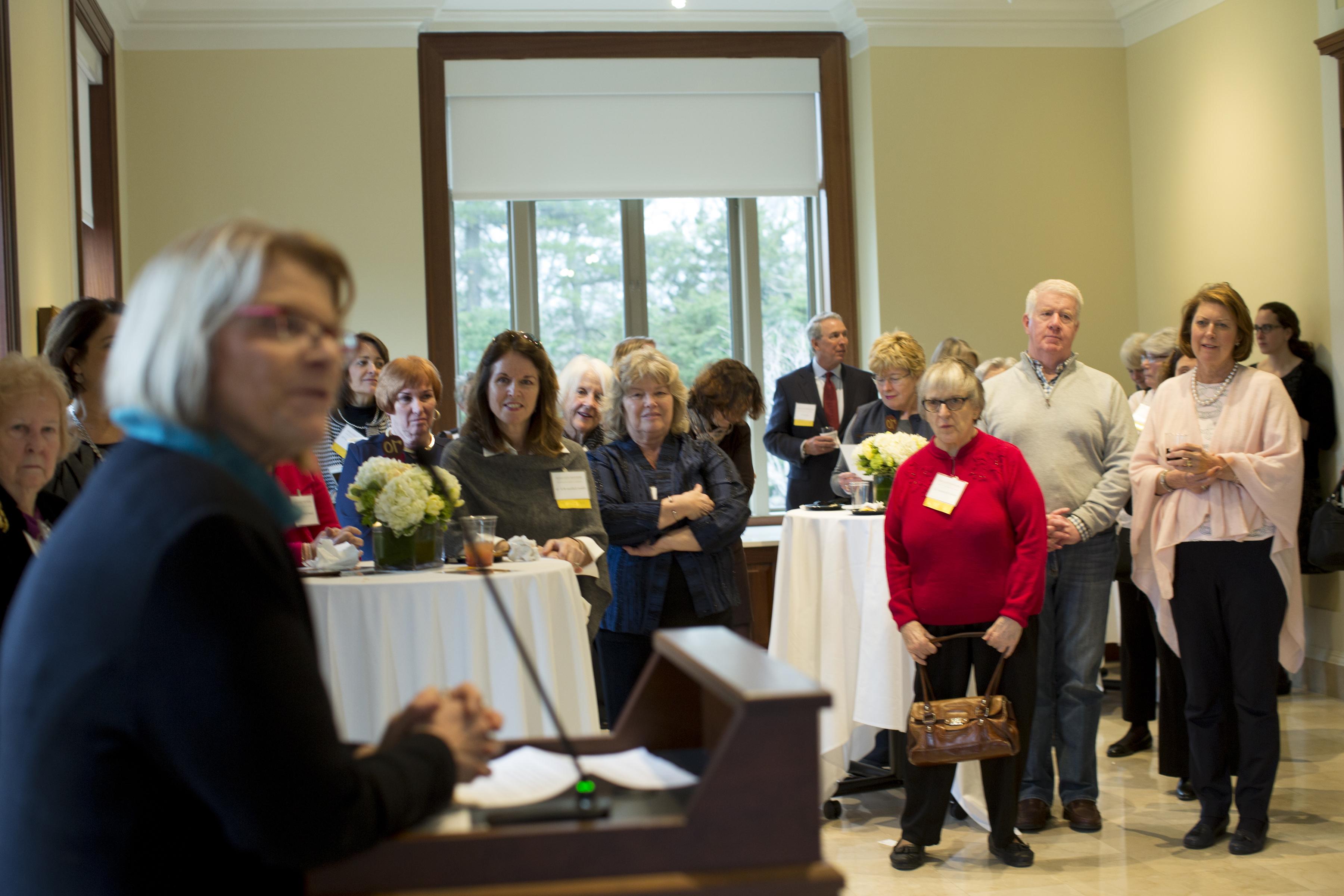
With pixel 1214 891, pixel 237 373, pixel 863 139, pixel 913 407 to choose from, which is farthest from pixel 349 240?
pixel 237 373

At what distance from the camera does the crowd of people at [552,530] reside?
0.91 metres

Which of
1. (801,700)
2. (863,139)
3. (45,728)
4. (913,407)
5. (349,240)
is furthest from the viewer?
(863,139)

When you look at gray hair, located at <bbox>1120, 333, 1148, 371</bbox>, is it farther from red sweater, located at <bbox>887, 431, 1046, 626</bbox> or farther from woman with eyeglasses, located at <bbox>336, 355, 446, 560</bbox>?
woman with eyeglasses, located at <bbox>336, 355, 446, 560</bbox>

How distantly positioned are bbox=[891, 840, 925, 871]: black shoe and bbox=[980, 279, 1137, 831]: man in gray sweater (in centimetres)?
51

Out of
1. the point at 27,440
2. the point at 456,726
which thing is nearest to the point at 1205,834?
the point at 456,726

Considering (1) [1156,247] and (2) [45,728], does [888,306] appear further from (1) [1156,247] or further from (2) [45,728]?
(2) [45,728]

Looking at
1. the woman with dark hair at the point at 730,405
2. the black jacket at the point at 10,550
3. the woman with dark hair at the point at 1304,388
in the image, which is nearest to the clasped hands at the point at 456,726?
the black jacket at the point at 10,550

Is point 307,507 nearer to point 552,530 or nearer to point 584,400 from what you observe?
point 552,530

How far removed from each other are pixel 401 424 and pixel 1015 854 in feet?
7.75

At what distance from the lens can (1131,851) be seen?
3617mm

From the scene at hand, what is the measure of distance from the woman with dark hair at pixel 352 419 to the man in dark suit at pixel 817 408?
84.9 inches

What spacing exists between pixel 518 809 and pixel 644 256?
6.73m

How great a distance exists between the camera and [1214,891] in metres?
3.23

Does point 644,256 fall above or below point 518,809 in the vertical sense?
above
